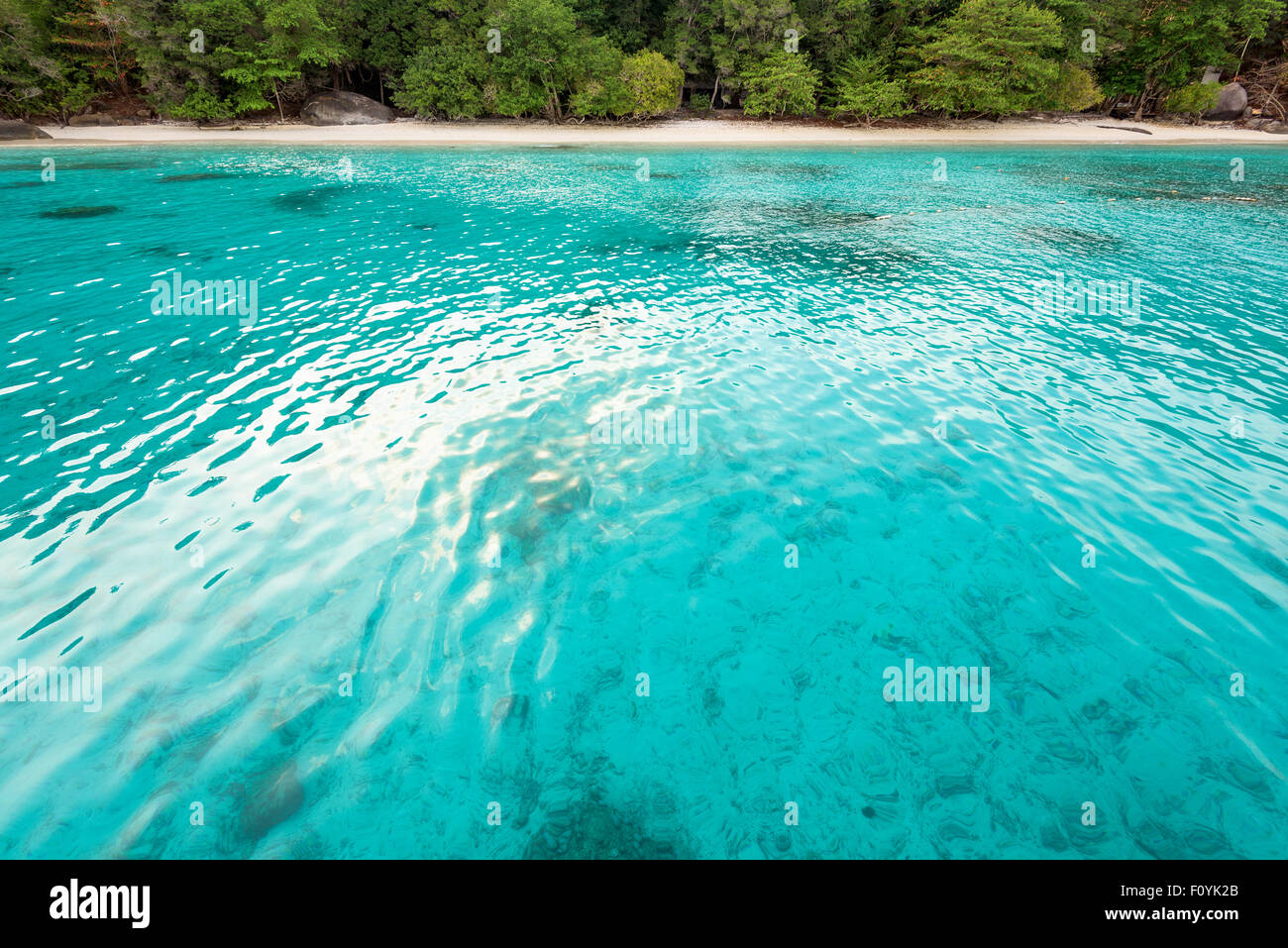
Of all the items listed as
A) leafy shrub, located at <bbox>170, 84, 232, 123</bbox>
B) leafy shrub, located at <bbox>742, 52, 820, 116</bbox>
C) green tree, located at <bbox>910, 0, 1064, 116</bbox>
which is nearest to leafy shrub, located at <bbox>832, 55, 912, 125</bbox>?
green tree, located at <bbox>910, 0, 1064, 116</bbox>

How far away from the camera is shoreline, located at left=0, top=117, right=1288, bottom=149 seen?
43.5 metres

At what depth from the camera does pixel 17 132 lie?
41.3 metres

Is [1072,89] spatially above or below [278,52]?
below

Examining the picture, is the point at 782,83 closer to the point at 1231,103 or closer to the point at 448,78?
the point at 448,78

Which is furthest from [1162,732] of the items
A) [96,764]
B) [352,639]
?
[96,764]

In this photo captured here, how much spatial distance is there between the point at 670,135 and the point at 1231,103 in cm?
5200

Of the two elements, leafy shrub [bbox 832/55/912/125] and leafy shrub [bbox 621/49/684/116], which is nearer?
leafy shrub [bbox 621/49/684/116]

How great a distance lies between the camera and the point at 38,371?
9.36m

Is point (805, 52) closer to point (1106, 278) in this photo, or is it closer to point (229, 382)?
point (1106, 278)

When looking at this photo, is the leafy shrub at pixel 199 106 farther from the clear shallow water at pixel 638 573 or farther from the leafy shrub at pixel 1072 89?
the leafy shrub at pixel 1072 89

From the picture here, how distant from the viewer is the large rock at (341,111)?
1949 inches

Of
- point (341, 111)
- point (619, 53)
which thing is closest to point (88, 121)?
point (341, 111)

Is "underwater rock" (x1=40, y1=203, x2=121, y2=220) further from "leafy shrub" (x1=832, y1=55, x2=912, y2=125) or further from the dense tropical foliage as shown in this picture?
→ "leafy shrub" (x1=832, y1=55, x2=912, y2=125)

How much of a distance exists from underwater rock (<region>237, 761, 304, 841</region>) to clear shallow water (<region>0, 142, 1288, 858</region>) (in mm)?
25
